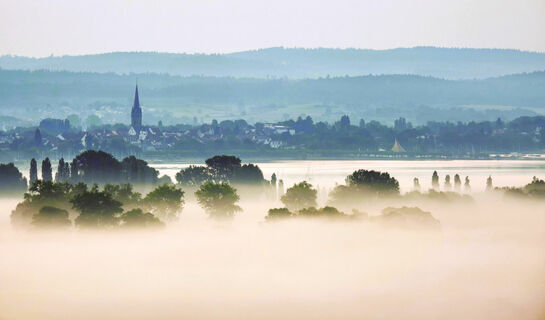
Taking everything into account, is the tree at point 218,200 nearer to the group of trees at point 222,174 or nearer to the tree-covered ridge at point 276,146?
the group of trees at point 222,174

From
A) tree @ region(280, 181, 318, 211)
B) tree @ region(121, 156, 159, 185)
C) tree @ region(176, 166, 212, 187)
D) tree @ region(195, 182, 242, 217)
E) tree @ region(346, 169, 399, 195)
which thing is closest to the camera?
tree @ region(195, 182, 242, 217)

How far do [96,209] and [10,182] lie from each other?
28.4m

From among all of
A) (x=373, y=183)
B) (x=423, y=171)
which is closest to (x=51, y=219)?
(x=373, y=183)

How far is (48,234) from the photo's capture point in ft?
184


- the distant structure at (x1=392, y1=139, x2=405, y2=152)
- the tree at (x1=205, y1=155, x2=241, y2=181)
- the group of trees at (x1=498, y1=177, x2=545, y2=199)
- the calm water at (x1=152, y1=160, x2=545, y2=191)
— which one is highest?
the tree at (x1=205, y1=155, x2=241, y2=181)

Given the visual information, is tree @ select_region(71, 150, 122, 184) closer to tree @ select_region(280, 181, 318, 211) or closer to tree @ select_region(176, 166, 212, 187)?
tree @ select_region(176, 166, 212, 187)

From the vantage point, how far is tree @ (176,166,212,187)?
275 ft

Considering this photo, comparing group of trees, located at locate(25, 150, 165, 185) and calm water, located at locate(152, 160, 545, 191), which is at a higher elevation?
group of trees, located at locate(25, 150, 165, 185)

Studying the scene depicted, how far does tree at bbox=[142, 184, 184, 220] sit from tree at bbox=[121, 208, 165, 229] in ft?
17.1

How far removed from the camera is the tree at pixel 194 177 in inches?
3297

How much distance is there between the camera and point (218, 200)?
6675 centimetres

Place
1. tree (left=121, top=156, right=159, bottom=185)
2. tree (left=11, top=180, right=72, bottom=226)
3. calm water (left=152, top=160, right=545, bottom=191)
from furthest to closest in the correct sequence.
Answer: calm water (left=152, top=160, right=545, bottom=191), tree (left=121, top=156, right=159, bottom=185), tree (left=11, top=180, right=72, bottom=226)


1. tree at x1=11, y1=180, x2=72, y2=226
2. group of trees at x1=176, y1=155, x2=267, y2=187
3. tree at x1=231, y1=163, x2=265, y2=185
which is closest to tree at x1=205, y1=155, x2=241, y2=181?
group of trees at x1=176, y1=155, x2=267, y2=187

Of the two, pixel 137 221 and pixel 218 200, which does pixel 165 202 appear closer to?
pixel 218 200
